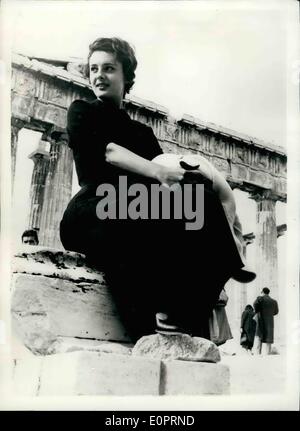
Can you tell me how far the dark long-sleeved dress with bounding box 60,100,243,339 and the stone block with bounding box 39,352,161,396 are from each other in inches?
15.9

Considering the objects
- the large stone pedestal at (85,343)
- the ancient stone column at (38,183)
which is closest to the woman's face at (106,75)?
the ancient stone column at (38,183)

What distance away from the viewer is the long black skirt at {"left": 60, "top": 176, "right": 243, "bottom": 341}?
4.91 m

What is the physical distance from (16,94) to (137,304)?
2.57 metres

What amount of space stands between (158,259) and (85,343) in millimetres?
876

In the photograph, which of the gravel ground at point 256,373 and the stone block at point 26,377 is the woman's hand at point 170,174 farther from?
the stone block at point 26,377

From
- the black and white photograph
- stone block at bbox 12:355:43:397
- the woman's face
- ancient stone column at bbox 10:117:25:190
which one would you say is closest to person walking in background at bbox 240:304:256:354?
the black and white photograph

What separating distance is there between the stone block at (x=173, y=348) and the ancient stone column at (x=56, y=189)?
1400 millimetres

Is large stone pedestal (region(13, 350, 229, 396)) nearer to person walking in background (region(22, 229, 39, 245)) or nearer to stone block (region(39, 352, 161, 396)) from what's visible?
stone block (region(39, 352, 161, 396))

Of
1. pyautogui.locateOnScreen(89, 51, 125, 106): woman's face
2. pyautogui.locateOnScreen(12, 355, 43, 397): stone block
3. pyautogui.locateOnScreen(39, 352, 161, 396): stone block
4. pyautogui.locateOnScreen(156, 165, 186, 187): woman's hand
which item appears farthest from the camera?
pyautogui.locateOnScreen(89, 51, 125, 106): woman's face

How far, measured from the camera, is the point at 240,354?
5797 mm

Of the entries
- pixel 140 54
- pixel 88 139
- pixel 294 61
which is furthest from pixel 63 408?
pixel 294 61

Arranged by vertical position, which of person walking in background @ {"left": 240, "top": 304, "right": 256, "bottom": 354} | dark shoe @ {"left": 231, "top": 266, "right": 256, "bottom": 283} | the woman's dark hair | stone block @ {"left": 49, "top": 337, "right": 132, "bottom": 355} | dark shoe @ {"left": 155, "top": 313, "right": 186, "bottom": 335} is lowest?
stone block @ {"left": 49, "top": 337, "right": 132, "bottom": 355}

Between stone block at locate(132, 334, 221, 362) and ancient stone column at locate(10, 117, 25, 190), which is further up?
ancient stone column at locate(10, 117, 25, 190)

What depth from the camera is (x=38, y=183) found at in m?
7.16
